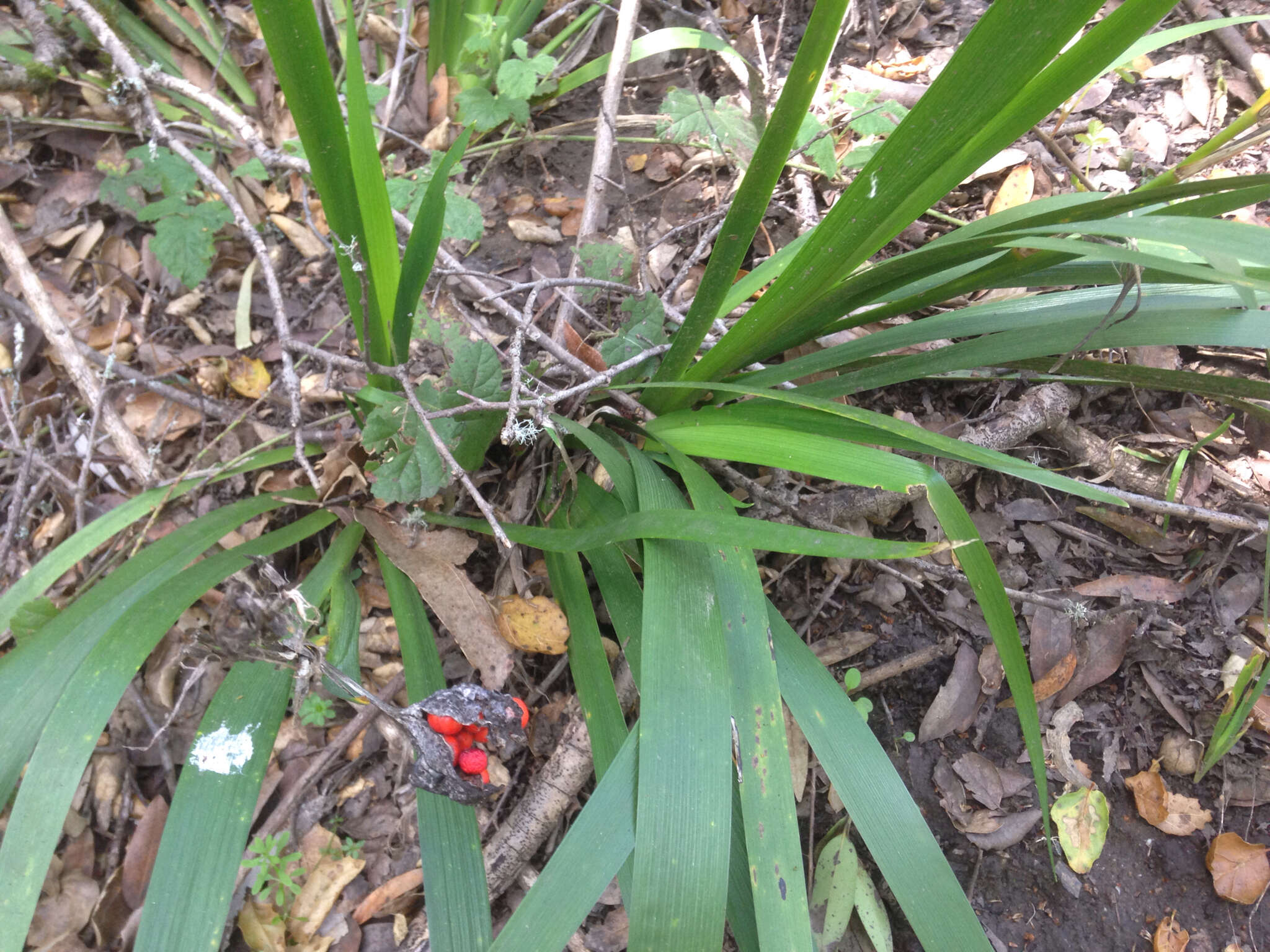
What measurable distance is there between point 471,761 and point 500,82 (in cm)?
132

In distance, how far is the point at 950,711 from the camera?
113cm

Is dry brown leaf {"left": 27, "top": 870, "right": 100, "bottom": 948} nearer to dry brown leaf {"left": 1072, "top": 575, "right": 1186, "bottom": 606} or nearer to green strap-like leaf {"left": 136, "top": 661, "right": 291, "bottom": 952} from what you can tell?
green strap-like leaf {"left": 136, "top": 661, "right": 291, "bottom": 952}

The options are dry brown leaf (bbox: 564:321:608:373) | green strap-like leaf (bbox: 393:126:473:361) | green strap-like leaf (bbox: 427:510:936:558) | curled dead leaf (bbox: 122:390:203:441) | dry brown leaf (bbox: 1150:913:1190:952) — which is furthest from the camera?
curled dead leaf (bbox: 122:390:203:441)

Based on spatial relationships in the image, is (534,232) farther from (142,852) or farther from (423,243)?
(142,852)

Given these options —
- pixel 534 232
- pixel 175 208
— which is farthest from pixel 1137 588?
pixel 175 208

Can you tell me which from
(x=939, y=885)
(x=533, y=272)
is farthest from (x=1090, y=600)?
(x=533, y=272)

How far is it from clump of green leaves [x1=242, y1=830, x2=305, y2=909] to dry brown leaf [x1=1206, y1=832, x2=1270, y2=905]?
1.48 m

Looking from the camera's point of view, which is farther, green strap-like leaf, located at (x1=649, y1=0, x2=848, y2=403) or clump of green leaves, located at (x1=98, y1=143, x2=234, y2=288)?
clump of green leaves, located at (x1=98, y1=143, x2=234, y2=288)

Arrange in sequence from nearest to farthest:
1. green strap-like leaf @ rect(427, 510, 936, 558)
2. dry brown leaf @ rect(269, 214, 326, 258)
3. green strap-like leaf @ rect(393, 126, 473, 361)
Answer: green strap-like leaf @ rect(427, 510, 936, 558) → green strap-like leaf @ rect(393, 126, 473, 361) → dry brown leaf @ rect(269, 214, 326, 258)

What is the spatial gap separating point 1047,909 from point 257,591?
1.26m

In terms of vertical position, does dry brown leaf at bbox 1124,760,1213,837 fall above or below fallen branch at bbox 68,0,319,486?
below

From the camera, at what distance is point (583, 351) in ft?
4.04

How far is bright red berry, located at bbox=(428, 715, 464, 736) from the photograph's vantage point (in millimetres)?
829

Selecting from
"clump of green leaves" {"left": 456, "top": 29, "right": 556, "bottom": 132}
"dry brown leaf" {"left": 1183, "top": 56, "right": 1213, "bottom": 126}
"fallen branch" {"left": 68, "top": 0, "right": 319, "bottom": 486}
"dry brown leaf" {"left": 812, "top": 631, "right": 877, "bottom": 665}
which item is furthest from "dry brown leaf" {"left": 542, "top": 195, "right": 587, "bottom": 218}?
"dry brown leaf" {"left": 1183, "top": 56, "right": 1213, "bottom": 126}
